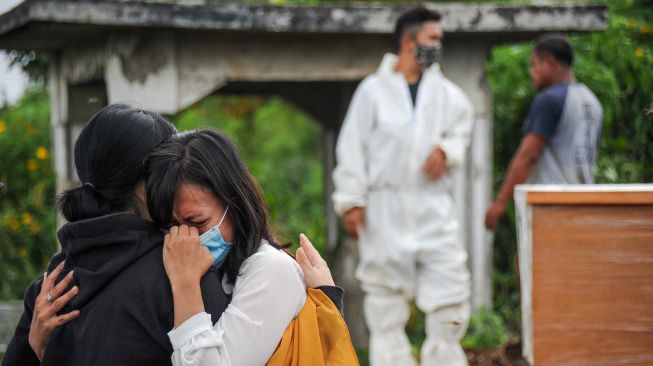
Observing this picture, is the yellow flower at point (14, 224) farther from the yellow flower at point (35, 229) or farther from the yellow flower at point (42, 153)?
the yellow flower at point (42, 153)

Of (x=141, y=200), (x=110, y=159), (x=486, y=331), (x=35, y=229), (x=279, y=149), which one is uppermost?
(x=279, y=149)

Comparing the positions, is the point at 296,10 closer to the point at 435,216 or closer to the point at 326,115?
the point at 435,216

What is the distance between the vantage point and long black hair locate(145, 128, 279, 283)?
244 centimetres

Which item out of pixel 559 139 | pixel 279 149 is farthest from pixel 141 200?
pixel 279 149

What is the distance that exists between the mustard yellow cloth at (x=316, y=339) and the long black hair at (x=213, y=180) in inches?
8.9

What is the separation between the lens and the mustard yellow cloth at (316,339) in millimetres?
2379

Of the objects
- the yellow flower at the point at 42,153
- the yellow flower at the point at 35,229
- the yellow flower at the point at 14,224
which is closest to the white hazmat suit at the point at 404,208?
the yellow flower at the point at 35,229

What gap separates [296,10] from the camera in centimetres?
588

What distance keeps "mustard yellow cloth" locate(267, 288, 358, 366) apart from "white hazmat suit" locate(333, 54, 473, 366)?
305 centimetres

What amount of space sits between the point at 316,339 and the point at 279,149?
14.7 metres

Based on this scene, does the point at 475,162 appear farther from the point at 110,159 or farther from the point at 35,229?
the point at 110,159

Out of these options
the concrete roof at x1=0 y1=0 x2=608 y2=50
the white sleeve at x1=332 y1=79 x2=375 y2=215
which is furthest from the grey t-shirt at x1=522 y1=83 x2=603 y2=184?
the white sleeve at x1=332 y1=79 x2=375 y2=215

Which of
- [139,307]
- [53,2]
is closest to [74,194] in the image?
[139,307]

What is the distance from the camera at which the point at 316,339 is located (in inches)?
94.8
